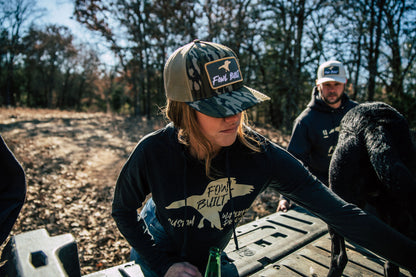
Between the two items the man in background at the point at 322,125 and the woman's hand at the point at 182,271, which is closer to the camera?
the woman's hand at the point at 182,271

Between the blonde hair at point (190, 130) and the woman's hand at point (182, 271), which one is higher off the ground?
the blonde hair at point (190, 130)

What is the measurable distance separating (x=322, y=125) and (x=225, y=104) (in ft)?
8.29

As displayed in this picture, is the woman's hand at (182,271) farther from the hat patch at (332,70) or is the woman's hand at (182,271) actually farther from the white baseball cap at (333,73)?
the hat patch at (332,70)

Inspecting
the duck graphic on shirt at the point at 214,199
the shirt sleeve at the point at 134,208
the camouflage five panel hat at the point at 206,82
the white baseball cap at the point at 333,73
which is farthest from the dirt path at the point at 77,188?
the camouflage five panel hat at the point at 206,82

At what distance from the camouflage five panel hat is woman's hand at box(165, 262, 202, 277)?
0.83 meters

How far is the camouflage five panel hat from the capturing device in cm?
133

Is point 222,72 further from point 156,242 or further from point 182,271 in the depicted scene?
point 156,242

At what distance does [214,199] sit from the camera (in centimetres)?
167

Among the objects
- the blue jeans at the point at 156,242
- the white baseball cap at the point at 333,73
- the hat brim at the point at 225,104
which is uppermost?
the white baseball cap at the point at 333,73

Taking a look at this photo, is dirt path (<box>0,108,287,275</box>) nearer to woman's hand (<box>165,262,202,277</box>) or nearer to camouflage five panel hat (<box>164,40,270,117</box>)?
woman's hand (<box>165,262,202,277</box>)

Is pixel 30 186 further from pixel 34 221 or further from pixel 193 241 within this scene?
pixel 193 241

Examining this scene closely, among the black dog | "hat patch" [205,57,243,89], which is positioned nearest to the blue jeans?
the black dog

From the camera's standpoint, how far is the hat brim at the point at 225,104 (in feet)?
4.24

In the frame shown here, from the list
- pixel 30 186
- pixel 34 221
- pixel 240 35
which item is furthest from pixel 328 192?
pixel 240 35
